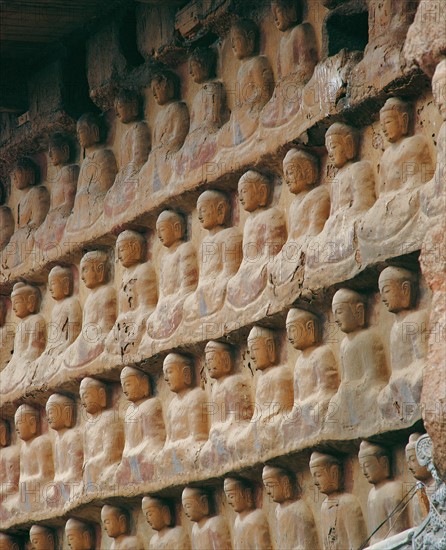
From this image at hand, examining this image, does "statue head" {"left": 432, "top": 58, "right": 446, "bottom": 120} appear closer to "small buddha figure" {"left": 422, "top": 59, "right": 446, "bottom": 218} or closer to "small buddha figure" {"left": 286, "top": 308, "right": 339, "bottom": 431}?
"small buddha figure" {"left": 422, "top": 59, "right": 446, "bottom": 218}

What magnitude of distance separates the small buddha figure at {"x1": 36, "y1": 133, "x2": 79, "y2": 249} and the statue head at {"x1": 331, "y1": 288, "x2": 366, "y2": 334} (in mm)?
2484

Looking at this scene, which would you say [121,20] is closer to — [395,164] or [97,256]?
[97,256]

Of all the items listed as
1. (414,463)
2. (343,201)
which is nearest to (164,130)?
(343,201)

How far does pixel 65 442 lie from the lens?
29.5 feet

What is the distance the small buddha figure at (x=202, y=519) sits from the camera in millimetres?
7859

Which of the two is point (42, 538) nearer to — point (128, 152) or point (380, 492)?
point (128, 152)

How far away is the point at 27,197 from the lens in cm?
971

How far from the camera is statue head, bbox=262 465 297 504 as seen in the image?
744 centimetres

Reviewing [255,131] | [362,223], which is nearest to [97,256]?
[255,131]

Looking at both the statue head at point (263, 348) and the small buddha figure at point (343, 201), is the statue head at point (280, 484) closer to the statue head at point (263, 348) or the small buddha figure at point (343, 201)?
the statue head at point (263, 348)

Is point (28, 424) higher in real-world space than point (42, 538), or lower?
higher

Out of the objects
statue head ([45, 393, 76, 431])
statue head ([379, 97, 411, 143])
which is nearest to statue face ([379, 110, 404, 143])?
statue head ([379, 97, 411, 143])

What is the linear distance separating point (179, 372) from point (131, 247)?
0.82 metres

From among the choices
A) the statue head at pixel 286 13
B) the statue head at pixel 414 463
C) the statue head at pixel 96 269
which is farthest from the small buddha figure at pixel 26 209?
the statue head at pixel 414 463
